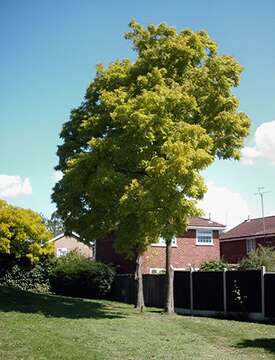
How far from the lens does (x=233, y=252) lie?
51.3 m

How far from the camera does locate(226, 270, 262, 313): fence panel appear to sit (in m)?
23.7

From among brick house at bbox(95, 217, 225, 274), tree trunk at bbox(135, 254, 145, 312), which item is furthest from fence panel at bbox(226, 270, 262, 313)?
brick house at bbox(95, 217, 225, 274)

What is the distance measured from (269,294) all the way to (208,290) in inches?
158

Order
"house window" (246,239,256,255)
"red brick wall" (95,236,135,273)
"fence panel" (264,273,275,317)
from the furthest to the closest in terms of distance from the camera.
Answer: "house window" (246,239,256,255)
"red brick wall" (95,236,135,273)
"fence panel" (264,273,275,317)

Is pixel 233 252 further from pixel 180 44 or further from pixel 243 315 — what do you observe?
pixel 180 44

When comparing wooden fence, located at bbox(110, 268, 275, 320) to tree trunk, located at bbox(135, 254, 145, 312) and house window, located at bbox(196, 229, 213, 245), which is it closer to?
tree trunk, located at bbox(135, 254, 145, 312)

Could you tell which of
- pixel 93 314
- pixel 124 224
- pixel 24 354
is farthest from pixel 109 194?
pixel 24 354

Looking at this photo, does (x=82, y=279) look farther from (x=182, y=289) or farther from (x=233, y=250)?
(x=233, y=250)

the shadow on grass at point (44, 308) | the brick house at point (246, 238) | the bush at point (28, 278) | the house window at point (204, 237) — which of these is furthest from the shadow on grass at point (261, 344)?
the brick house at point (246, 238)

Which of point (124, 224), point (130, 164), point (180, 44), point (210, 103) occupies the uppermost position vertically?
point (180, 44)

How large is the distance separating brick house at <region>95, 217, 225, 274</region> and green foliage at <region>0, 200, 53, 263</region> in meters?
7.64

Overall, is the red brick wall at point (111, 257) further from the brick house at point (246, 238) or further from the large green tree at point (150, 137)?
the large green tree at point (150, 137)

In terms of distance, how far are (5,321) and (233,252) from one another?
36.0 metres

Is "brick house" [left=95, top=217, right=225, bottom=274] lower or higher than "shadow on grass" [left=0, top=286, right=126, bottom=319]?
higher
